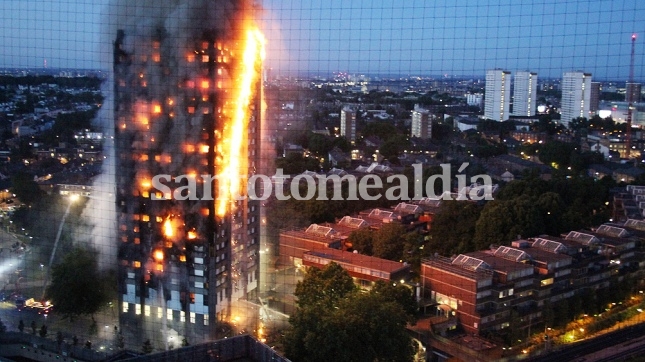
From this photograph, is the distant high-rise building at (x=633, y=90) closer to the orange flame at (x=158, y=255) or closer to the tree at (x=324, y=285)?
the tree at (x=324, y=285)

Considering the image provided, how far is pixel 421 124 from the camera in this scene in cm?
1075

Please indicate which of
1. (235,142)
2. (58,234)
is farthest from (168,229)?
(58,234)

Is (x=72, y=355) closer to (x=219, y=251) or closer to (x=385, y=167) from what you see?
(x=219, y=251)

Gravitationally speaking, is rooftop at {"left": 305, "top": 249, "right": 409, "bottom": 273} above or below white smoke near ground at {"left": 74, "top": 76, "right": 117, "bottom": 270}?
below

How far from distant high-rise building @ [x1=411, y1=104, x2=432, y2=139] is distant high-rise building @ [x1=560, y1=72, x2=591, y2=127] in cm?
222

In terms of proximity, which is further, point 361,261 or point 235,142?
point 361,261

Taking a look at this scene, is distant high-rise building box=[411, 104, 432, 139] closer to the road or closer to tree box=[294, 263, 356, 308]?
tree box=[294, 263, 356, 308]

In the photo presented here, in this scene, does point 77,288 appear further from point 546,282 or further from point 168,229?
point 546,282

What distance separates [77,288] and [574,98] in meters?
9.25

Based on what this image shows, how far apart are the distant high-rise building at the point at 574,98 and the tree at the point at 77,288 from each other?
20.8 ft

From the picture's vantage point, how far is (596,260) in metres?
5.12

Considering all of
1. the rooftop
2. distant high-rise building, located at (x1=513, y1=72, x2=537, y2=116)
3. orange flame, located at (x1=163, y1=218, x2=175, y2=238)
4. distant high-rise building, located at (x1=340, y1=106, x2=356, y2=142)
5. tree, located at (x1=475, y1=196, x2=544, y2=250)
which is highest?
distant high-rise building, located at (x1=513, y1=72, x2=537, y2=116)

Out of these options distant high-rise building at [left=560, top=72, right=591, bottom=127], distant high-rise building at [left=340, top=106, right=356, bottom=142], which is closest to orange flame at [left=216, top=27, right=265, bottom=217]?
distant high-rise building at [left=560, top=72, right=591, bottom=127]

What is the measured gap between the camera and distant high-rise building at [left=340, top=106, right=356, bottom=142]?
35.1 feet
